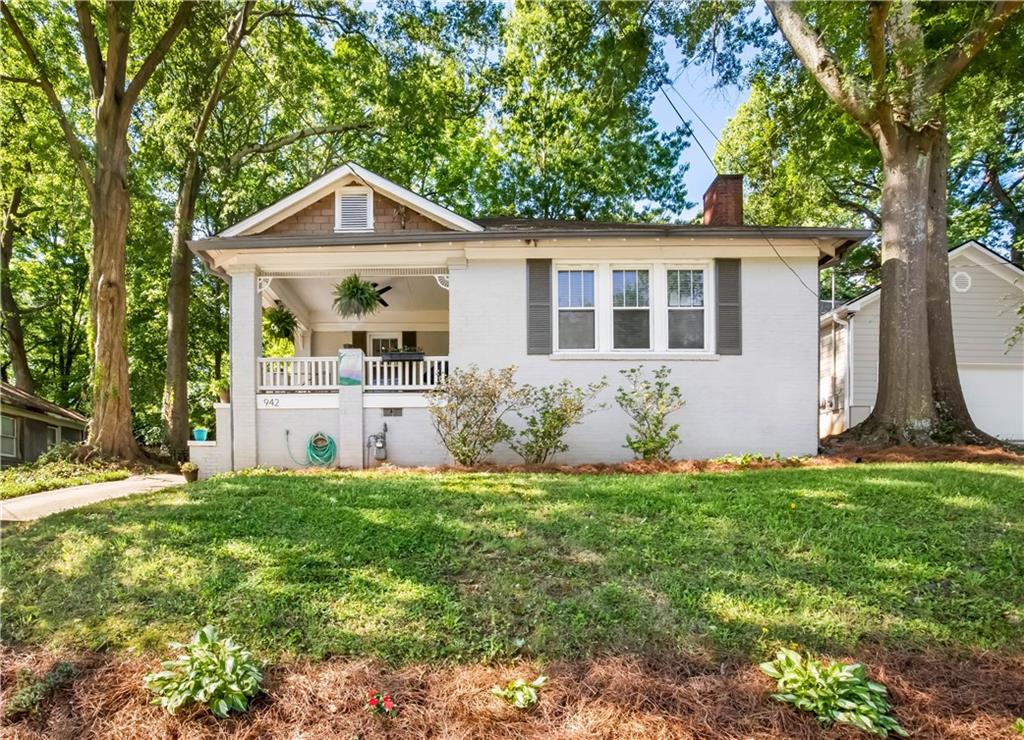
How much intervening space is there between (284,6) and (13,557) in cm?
1486

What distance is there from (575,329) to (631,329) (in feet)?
3.12

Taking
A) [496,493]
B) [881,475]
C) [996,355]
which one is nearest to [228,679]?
[496,493]

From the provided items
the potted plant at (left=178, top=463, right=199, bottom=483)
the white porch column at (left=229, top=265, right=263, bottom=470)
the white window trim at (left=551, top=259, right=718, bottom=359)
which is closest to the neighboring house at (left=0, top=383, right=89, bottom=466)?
the potted plant at (left=178, top=463, right=199, bottom=483)

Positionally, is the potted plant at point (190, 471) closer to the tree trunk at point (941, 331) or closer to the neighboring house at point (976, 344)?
the tree trunk at point (941, 331)

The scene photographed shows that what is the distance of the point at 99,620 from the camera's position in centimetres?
346

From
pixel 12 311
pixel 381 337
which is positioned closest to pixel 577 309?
pixel 381 337

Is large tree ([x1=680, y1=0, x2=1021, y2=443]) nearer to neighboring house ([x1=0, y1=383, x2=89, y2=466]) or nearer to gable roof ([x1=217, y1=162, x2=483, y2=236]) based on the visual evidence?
gable roof ([x1=217, y1=162, x2=483, y2=236])

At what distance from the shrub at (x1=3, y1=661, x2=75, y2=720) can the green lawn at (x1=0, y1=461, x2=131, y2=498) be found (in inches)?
250

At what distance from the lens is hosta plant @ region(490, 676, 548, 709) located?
9.34 feet

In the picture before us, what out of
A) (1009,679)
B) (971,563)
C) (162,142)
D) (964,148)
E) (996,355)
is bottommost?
(1009,679)

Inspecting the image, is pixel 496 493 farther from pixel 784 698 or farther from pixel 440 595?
pixel 784 698

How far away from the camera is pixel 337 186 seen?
33.7ft

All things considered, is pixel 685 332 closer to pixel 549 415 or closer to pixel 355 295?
pixel 549 415

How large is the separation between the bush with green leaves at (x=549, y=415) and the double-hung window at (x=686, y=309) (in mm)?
1550
